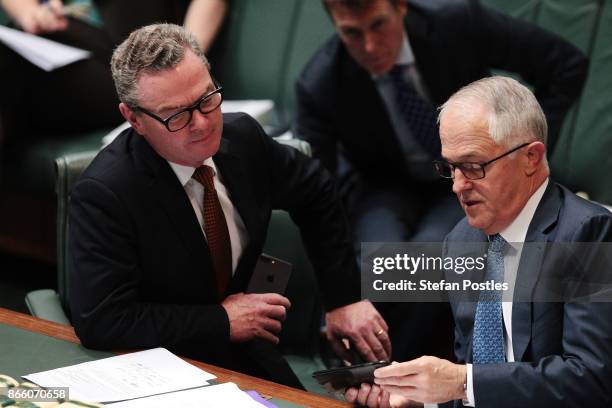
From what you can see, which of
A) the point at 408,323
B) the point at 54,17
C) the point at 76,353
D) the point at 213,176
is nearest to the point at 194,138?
the point at 213,176

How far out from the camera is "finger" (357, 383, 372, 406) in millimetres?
1962

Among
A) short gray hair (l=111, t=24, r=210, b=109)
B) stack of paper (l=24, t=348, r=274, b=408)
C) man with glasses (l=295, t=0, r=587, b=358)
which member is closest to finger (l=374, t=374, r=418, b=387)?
stack of paper (l=24, t=348, r=274, b=408)

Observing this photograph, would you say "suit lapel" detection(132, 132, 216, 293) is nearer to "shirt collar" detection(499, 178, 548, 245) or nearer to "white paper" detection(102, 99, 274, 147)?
"shirt collar" detection(499, 178, 548, 245)

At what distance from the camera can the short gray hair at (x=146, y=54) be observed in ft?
7.05

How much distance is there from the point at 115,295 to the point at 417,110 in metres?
1.47

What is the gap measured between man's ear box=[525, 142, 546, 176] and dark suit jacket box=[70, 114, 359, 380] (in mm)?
737

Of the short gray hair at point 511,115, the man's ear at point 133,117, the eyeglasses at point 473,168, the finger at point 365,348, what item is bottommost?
the finger at point 365,348

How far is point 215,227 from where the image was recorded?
2.33 meters

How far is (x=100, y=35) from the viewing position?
3.92m

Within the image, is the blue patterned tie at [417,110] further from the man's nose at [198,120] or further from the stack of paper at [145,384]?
the stack of paper at [145,384]

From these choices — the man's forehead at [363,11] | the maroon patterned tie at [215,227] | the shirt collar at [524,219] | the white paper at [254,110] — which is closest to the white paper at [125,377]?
the maroon patterned tie at [215,227]

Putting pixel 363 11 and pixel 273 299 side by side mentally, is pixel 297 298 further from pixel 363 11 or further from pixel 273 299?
pixel 363 11

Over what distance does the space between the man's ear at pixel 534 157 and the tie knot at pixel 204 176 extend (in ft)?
2.53

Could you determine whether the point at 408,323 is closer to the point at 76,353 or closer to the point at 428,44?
the point at 428,44
